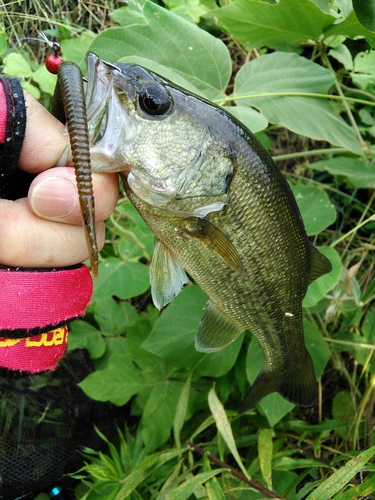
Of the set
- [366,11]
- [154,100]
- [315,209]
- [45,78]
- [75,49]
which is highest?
[366,11]

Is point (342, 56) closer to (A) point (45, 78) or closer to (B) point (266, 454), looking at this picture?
(A) point (45, 78)

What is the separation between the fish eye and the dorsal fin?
0.66 m

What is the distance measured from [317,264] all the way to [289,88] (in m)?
0.80

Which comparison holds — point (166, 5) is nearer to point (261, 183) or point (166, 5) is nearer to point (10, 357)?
point (261, 183)

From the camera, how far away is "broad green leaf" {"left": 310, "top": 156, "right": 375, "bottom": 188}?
2117 millimetres

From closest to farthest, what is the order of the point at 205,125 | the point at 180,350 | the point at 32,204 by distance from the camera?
1. the point at 32,204
2. the point at 205,125
3. the point at 180,350

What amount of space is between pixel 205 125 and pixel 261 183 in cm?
23

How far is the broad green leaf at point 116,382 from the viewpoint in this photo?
2041 millimetres

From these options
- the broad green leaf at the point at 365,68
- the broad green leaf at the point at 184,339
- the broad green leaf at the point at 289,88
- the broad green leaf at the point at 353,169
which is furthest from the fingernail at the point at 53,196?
the broad green leaf at the point at 365,68

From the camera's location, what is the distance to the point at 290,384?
5.71 ft

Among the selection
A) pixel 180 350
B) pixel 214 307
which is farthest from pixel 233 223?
pixel 180 350

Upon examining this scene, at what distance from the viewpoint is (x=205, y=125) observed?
4.14 ft

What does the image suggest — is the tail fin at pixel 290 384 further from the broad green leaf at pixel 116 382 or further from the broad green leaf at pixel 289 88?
the broad green leaf at pixel 289 88

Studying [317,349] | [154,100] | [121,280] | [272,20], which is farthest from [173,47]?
[317,349]
